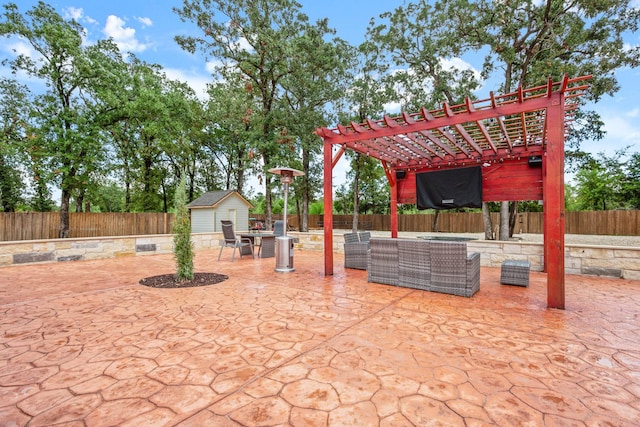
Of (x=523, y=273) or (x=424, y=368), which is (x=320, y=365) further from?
(x=523, y=273)

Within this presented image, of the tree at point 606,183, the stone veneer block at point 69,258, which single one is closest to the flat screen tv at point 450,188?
the stone veneer block at point 69,258

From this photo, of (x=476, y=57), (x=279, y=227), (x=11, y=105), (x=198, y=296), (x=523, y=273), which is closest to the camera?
(x=198, y=296)

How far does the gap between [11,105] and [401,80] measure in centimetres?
1995

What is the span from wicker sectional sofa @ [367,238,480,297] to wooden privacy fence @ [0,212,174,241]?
10.2 meters

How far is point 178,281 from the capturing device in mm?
4977

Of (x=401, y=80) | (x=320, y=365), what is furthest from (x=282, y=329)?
(x=401, y=80)

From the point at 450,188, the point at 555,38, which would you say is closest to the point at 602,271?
the point at 450,188

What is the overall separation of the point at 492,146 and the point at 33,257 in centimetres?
1002

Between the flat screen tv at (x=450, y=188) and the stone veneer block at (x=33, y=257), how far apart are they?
344 inches

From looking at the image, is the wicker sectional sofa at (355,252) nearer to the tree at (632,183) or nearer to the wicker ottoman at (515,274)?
the wicker ottoman at (515,274)

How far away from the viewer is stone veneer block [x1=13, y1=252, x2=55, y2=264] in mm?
6359

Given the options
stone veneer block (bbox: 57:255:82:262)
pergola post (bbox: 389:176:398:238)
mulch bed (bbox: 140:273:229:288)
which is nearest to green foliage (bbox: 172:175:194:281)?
mulch bed (bbox: 140:273:229:288)

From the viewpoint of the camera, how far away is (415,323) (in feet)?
10.0

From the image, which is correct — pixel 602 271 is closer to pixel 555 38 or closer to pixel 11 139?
pixel 555 38
